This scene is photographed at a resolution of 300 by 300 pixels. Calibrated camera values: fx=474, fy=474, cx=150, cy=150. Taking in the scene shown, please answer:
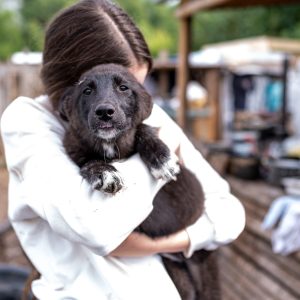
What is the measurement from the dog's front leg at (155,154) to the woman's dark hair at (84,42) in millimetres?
276

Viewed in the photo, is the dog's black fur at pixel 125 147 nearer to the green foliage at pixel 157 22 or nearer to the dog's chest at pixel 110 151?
the dog's chest at pixel 110 151

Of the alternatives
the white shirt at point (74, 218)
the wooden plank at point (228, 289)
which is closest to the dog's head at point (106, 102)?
the white shirt at point (74, 218)

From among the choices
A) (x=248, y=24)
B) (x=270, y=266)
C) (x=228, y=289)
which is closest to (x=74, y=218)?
(x=270, y=266)

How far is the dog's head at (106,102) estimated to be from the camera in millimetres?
1588

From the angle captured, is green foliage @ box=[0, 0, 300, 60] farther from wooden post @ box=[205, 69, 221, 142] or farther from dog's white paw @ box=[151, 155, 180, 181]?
dog's white paw @ box=[151, 155, 180, 181]

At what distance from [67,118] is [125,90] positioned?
0.24 meters

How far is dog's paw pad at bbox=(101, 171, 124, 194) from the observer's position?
4.71 feet

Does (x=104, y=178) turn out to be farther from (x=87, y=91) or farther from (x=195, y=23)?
(x=195, y=23)

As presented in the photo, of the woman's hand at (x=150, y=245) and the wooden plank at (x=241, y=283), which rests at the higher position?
the woman's hand at (x=150, y=245)

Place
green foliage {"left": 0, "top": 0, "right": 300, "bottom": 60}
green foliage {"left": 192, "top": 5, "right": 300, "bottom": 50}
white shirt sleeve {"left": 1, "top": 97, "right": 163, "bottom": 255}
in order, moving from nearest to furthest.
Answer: white shirt sleeve {"left": 1, "top": 97, "right": 163, "bottom": 255}, green foliage {"left": 192, "top": 5, "right": 300, "bottom": 50}, green foliage {"left": 0, "top": 0, "right": 300, "bottom": 60}

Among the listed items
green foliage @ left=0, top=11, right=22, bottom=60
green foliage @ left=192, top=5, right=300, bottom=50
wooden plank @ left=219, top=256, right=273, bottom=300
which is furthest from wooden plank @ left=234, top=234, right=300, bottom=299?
green foliage @ left=0, top=11, right=22, bottom=60

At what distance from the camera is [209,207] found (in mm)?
1832

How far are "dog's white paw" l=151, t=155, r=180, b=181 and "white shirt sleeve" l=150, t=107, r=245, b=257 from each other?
11 cm

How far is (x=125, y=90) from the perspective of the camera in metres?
1.71
